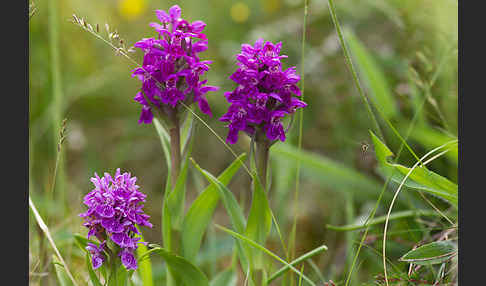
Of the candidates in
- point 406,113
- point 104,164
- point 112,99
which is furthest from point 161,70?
point 112,99

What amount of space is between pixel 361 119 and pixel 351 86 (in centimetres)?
29

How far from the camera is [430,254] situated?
178 centimetres

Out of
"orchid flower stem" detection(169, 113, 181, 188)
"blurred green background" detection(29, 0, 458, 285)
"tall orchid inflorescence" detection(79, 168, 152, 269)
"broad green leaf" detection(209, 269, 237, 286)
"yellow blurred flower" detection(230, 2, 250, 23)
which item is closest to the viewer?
"tall orchid inflorescence" detection(79, 168, 152, 269)

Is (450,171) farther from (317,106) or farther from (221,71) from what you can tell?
(221,71)

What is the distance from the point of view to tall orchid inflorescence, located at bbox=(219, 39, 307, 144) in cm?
166

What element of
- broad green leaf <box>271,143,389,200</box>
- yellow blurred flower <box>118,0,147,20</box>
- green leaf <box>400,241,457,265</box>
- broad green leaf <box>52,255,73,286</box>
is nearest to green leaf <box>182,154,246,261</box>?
broad green leaf <box>52,255,73,286</box>

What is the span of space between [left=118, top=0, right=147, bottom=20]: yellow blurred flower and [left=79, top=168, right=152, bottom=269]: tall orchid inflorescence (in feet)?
10.4

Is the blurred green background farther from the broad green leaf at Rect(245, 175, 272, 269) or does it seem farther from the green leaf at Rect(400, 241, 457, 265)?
the broad green leaf at Rect(245, 175, 272, 269)

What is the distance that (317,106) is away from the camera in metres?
3.70

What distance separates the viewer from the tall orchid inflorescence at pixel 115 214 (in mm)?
1576

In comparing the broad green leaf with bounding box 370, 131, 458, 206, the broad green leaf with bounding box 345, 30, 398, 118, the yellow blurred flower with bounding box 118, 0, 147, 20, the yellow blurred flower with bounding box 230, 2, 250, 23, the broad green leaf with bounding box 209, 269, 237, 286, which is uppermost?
the yellow blurred flower with bounding box 118, 0, 147, 20

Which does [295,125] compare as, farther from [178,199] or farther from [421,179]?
[178,199]

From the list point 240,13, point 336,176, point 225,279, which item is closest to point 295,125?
point 336,176

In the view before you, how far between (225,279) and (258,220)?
0.57m
